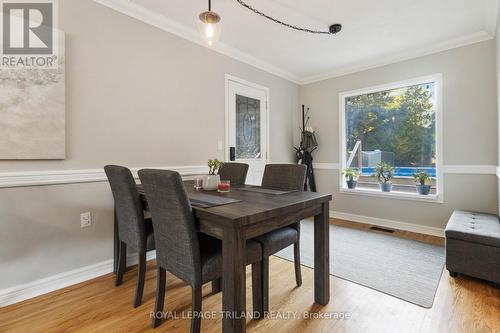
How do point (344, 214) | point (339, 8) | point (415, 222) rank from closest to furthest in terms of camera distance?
point (339, 8) < point (415, 222) < point (344, 214)

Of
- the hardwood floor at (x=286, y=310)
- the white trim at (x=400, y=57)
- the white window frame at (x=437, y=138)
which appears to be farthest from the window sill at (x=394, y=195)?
the white trim at (x=400, y=57)

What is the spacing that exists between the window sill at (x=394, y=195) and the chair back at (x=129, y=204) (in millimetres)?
3256

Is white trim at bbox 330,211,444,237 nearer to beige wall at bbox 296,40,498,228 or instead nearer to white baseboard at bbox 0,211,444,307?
beige wall at bbox 296,40,498,228

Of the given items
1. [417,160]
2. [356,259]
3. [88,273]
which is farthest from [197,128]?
[417,160]

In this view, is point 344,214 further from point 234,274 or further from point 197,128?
point 234,274

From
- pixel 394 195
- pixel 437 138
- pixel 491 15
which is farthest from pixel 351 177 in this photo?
pixel 491 15

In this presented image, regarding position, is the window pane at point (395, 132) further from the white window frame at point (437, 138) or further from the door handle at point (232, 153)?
the door handle at point (232, 153)

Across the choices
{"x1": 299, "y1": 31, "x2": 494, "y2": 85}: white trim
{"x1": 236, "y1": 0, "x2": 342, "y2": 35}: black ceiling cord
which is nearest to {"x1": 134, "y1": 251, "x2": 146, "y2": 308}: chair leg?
{"x1": 236, "y1": 0, "x2": 342, "y2": 35}: black ceiling cord

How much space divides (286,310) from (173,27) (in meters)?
2.88

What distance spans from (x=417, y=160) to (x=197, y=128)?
304cm

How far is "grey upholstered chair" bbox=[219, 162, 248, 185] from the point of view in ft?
8.21

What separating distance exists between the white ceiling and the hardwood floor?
2.48 meters

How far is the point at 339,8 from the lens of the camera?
238cm

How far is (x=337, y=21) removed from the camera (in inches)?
103
